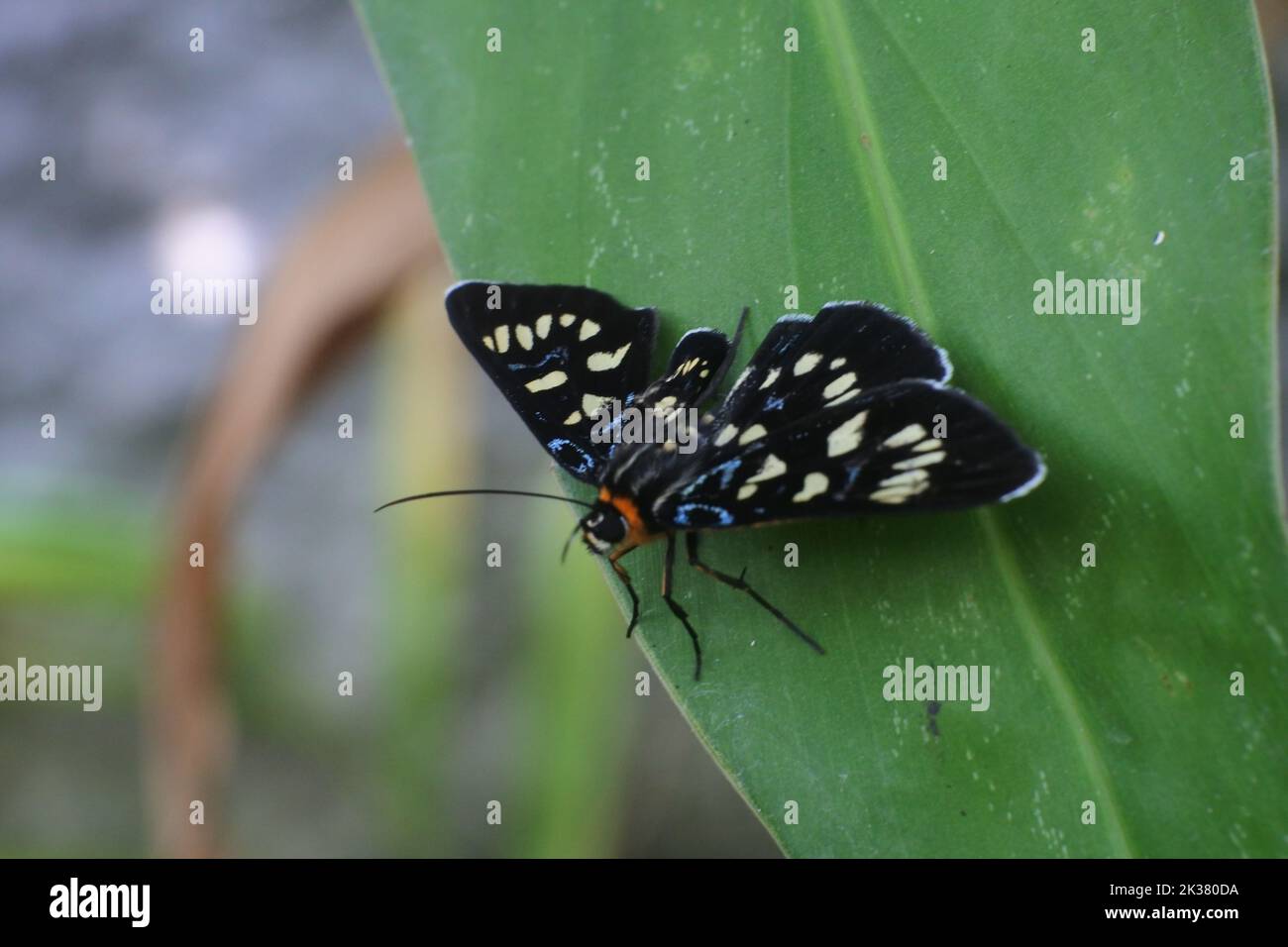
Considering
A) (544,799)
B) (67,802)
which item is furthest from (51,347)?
(544,799)

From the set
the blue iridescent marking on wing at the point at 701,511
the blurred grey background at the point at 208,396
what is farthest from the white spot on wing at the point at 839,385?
the blurred grey background at the point at 208,396

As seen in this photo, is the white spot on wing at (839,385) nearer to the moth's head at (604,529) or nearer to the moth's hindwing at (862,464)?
the moth's hindwing at (862,464)

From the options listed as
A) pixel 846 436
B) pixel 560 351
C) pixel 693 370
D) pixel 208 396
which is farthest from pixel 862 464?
pixel 208 396

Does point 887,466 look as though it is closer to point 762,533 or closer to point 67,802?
point 762,533

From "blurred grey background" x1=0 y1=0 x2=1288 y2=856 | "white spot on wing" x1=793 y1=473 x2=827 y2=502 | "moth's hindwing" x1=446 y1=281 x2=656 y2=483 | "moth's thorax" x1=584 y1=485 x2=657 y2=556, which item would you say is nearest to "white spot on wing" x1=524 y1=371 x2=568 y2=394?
"moth's hindwing" x1=446 y1=281 x2=656 y2=483

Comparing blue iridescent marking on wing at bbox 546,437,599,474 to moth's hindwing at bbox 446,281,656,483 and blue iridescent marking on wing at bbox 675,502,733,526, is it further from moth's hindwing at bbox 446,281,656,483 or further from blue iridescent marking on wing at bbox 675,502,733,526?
blue iridescent marking on wing at bbox 675,502,733,526

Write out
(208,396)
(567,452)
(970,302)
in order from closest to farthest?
(970,302) → (567,452) → (208,396)

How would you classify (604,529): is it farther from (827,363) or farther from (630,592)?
(827,363)
